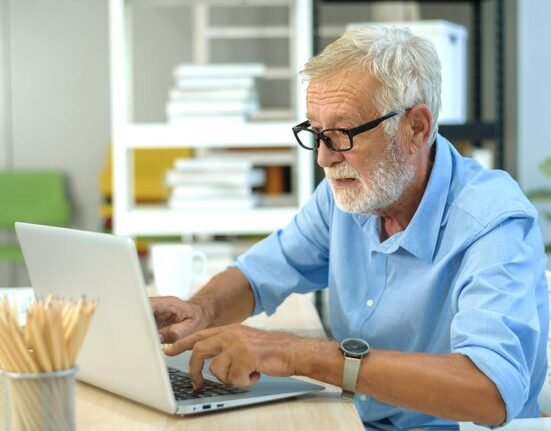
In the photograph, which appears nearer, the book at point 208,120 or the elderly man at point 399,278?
the elderly man at point 399,278

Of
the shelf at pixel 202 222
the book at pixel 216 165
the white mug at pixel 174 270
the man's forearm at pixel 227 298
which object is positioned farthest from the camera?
the book at pixel 216 165

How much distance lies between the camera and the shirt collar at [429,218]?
1.55 metres

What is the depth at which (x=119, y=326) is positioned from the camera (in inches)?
46.2

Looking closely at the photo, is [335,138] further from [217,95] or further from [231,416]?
[217,95]

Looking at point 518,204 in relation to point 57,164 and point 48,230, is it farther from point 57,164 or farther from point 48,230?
point 57,164

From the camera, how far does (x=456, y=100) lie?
3.57m

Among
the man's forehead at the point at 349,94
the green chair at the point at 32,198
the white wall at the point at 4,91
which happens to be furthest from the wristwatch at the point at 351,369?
the white wall at the point at 4,91

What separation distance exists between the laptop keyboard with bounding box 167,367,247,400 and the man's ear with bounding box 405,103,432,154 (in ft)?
1.78

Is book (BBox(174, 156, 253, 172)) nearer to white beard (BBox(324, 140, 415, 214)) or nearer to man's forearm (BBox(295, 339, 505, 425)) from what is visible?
white beard (BBox(324, 140, 415, 214))

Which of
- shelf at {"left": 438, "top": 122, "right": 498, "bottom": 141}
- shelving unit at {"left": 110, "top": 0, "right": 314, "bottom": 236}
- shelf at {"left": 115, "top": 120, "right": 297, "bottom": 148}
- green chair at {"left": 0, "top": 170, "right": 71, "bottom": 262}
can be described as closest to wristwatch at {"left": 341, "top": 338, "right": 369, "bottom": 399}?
shelving unit at {"left": 110, "top": 0, "right": 314, "bottom": 236}

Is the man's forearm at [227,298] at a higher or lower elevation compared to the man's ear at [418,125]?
lower

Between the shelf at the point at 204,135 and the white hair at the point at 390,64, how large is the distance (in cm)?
160

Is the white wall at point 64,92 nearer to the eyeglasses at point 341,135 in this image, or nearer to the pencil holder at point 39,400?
the eyeglasses at point 341,135

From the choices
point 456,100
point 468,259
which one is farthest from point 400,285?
point 456,100
